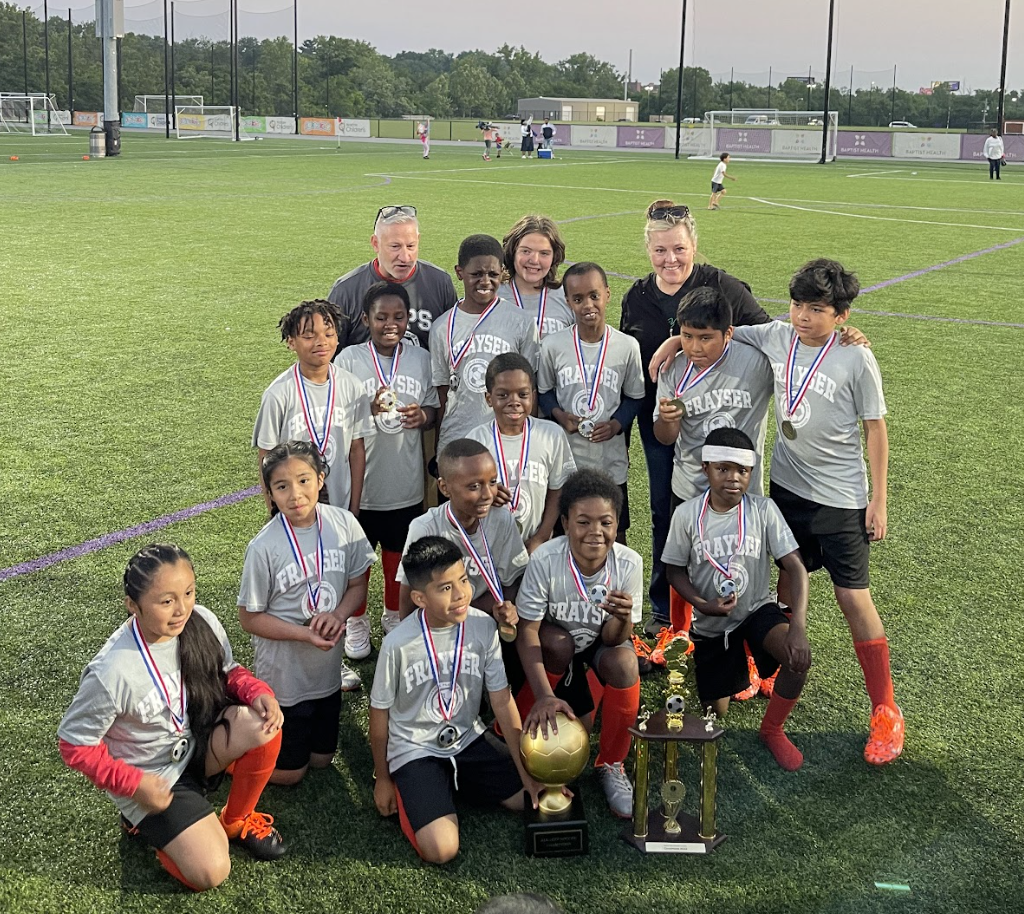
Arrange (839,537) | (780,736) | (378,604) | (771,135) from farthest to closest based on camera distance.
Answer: (771,135) → (378,604) → (839,537) → (780,736)

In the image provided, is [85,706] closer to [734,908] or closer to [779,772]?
[734,908]

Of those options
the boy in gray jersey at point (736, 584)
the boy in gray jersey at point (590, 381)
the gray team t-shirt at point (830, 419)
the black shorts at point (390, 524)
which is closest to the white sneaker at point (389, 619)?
the black shorts at point (390, 524)

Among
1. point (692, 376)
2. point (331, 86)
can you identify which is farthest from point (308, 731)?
point (331, 86)

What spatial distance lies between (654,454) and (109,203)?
1944cm

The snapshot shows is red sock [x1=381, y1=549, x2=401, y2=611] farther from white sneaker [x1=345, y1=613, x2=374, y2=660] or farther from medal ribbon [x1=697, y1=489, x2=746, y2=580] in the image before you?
medal ribbon [x1=697, y1=489, x2=746, y2=580]

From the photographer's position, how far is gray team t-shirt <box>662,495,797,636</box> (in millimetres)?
3945

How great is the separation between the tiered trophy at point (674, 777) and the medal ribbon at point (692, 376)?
1.36 metres

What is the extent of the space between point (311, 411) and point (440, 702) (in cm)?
139

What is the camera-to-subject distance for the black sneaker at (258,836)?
129 inches

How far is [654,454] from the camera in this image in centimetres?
487

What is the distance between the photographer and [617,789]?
357 centimetres

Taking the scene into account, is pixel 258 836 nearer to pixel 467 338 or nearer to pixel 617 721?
pixel 617 721

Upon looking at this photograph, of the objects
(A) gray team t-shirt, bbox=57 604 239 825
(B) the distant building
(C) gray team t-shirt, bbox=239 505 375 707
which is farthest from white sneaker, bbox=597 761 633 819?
(B) the distant building

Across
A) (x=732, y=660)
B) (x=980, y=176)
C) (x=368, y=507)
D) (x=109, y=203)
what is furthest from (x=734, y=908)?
(x=980, y=176)
